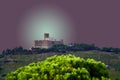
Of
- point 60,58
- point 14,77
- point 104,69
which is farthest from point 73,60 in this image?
point 14,77

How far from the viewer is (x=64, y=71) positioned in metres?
56.3

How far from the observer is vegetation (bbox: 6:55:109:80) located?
5611cm

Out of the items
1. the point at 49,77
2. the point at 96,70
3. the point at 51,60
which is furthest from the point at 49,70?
the point at 96,70

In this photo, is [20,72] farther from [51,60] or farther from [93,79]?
[93,79]

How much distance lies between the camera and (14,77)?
61031mm

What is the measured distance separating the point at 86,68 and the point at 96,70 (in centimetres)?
184

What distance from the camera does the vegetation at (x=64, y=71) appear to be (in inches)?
2209

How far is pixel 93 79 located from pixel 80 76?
8.58 ft

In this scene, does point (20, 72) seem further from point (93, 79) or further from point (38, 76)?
point (93, 79)

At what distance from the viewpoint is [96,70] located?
60.7 metres

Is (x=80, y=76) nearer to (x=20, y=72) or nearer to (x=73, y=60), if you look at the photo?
(x=73, y=60)

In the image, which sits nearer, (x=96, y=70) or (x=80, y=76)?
(x=80, y=76)

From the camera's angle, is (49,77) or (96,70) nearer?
(49,77)

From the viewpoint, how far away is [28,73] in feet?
191
